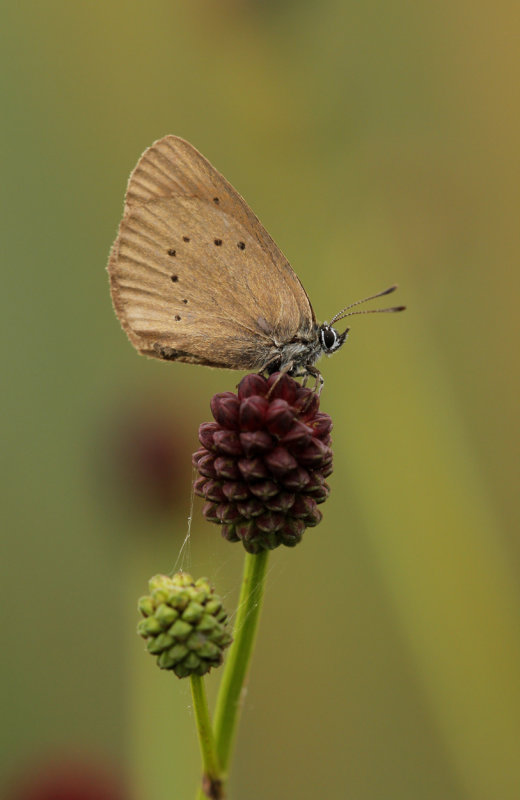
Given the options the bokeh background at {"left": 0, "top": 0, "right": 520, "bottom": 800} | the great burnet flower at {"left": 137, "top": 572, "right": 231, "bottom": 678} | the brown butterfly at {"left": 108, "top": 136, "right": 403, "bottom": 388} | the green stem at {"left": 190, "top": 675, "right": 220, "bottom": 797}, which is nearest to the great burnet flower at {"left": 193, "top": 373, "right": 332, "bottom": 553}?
the great burnet flower at {"left": 137, "top": 572, "right": 231, "bottom": 678}

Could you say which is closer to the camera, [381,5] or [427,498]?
[427,498]

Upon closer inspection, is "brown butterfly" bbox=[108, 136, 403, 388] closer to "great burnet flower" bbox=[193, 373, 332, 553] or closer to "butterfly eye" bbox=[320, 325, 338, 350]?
"butterfly eye" bbox=[320, 325, 338, 350]

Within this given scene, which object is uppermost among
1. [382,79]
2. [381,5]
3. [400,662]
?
[381,5]

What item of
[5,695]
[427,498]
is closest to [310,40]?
[427,498]

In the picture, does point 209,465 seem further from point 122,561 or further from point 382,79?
point 382,79

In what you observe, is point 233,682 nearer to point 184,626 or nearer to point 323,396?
point 184,626

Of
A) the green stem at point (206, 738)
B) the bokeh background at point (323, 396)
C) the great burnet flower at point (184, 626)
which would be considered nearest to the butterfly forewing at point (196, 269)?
the bokeh background at point (323, 396)

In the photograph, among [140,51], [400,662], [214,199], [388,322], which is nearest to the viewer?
[214,199]
